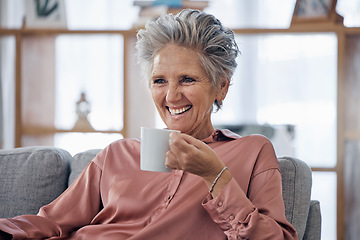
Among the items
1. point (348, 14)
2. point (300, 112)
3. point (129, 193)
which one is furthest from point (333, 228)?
point (129, 193)

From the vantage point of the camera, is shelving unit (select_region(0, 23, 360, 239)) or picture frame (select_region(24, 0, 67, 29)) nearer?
shelving unit (select_region(0, 23, 360, 239))

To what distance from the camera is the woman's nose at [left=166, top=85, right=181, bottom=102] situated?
1448 millimetres

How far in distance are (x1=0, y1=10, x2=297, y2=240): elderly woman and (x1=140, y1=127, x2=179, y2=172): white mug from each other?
15cm

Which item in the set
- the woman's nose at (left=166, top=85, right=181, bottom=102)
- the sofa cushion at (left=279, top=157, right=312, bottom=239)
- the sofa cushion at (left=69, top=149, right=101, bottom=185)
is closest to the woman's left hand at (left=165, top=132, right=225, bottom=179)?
the woman's nose at (left=166, top=85, right=181, bottom=102)

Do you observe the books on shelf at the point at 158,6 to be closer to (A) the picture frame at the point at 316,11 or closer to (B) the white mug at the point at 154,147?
(A) the picture frame at the point at 316,11

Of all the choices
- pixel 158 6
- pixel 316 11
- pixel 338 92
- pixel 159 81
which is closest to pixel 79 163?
pixel 159 81

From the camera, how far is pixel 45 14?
3.35m

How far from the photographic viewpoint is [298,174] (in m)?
1.58

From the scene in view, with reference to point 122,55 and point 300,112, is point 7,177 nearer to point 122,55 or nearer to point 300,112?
point 122,55

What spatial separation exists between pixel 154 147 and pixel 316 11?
2302 mm

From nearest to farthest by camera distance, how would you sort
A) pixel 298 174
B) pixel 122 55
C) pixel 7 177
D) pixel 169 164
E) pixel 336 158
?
pixel 169 164 < pixel 298 174 < pixel 7 177 < pixel 336 158 < pixel 122 55

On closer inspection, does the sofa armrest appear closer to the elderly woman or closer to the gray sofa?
the elderly woman

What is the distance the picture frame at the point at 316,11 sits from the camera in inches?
122

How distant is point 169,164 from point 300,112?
7.19ft
